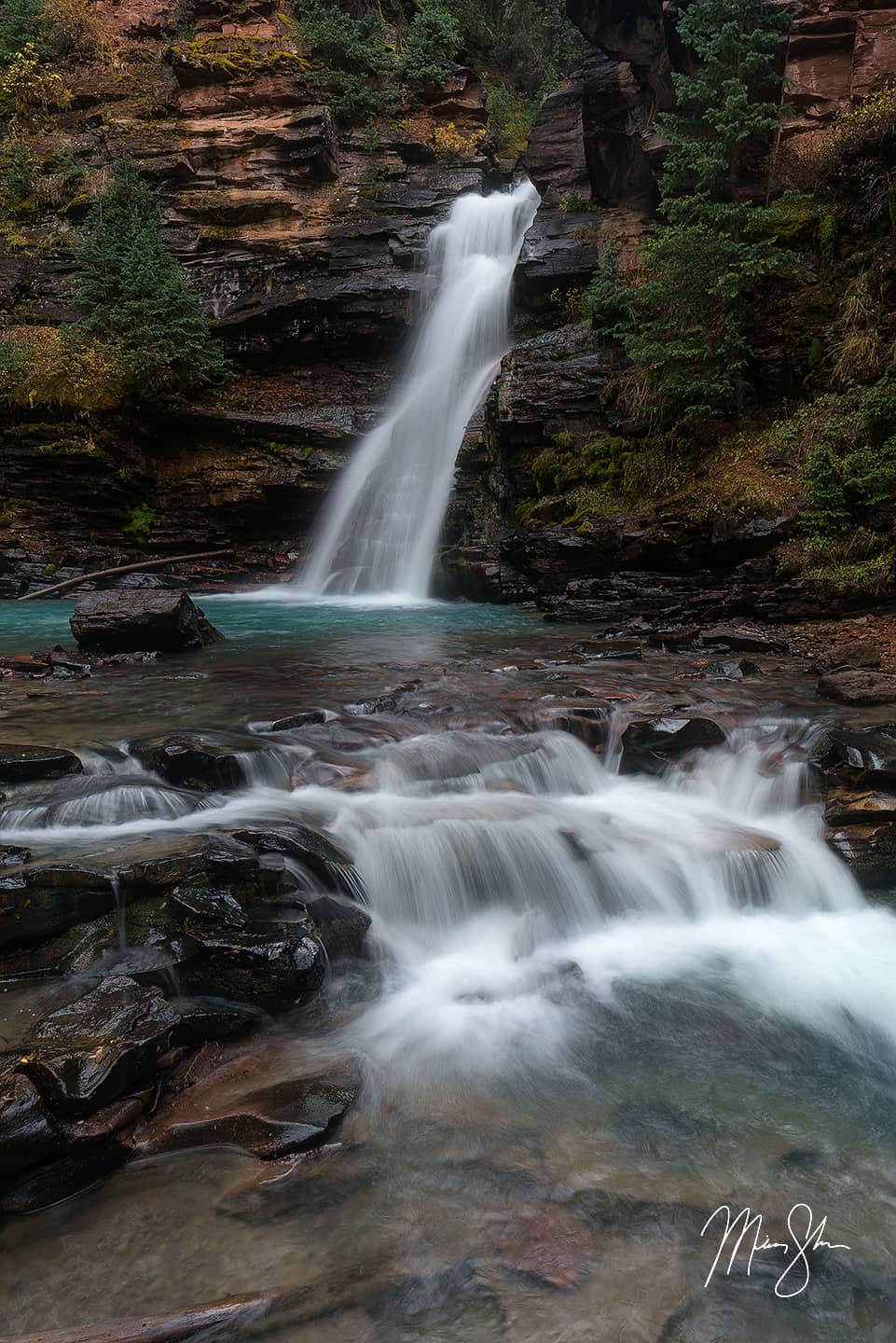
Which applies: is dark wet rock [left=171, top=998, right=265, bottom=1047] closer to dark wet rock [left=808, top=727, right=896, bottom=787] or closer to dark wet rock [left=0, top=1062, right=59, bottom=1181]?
dark wet rock [left=0, top=1062, right=59, bottom=1181]

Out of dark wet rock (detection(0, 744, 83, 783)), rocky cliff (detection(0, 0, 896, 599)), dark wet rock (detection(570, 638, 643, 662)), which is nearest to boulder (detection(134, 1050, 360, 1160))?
dark wet rock (detection(0, 744, 83, 783))

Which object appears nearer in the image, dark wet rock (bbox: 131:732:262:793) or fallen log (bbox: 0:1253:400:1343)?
fallen log (bbox: 0:1253:400:1343)

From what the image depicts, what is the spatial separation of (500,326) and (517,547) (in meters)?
7.21

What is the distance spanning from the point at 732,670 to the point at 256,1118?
650 cm

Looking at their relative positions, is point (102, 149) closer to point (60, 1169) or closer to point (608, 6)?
point (608, 6)

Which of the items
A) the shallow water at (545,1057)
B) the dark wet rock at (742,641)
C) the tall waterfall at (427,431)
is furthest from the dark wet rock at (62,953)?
the tall waterfall at (427,431)

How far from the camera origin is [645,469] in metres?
11.6

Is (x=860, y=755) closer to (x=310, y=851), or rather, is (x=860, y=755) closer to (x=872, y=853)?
(x=872, y=853)

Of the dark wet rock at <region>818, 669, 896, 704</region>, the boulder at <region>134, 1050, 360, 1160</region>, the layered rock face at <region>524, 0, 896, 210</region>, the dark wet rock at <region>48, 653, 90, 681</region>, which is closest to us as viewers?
the boulder at <region>134, 1050, 360, 1160</region>

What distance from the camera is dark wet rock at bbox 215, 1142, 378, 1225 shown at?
2383mm

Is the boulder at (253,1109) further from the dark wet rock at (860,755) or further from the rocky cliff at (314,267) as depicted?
the rocky cliff at (314,267)

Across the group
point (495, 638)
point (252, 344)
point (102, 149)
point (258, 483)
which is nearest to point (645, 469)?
point (495, 638)
